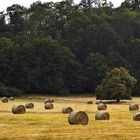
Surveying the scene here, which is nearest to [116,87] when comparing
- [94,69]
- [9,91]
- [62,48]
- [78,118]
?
[9,91]

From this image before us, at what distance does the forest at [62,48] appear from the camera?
92375 mm

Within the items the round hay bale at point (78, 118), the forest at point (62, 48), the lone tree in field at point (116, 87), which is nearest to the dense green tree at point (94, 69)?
the forest at point (62, 48)

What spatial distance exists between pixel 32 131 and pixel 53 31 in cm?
9156

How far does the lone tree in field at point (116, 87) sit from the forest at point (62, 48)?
78.9 feet

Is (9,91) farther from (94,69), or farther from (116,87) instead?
(116,87)

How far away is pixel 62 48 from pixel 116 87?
33374 mm

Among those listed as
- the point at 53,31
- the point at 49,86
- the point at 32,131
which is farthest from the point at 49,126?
the point at 53,31

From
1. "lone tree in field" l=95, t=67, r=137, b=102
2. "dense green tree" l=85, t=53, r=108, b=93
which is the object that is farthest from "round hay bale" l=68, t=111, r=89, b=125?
"dense green tree" l=85, t=53, r=108, b=93

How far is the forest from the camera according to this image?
92.4m

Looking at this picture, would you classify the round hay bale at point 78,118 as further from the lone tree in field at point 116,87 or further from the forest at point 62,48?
the forest at point 62,48

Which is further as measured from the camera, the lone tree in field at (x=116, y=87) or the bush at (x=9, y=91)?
the bush at (x=9, y=91)

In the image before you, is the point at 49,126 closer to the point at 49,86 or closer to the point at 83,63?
the point at 49,86

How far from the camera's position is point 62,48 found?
319 feet

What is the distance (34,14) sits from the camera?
119 metres
